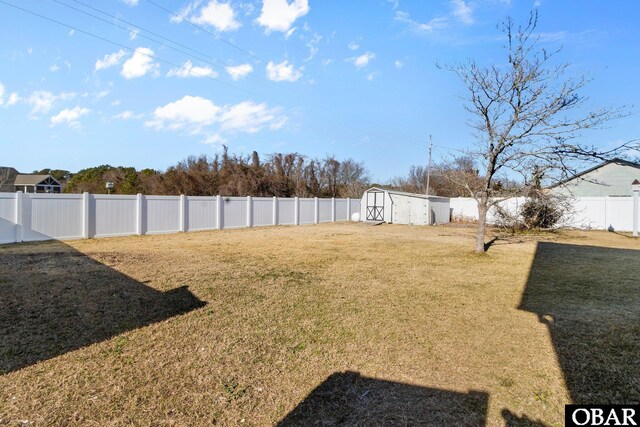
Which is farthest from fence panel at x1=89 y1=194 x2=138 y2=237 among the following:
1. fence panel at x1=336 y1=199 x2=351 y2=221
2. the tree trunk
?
fence panel at x1=336 y1=199 x2=351 y2=221

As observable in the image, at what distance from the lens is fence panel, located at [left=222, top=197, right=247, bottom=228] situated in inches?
669

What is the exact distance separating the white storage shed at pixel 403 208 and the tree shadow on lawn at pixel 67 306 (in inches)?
775

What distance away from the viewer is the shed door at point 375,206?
2533 cm

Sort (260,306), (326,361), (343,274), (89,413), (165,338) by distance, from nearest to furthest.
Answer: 1. (89,413)
2. (326,361)
3. (165,338)
4. (260,306)
5. (343,274)

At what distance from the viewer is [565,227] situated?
19594 millimetres

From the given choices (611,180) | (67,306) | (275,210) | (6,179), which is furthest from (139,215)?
(6,179)

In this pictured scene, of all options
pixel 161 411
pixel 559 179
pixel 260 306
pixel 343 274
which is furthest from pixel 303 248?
pixel 161 411

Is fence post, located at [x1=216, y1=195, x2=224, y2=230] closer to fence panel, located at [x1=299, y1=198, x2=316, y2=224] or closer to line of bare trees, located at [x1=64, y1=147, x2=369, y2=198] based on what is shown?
fence panel, located at [x1=299, y1=198, x2=316, y2=224]

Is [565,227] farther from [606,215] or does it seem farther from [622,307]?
[622,307]

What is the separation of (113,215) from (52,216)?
1.83 metres

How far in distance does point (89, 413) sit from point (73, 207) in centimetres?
1130

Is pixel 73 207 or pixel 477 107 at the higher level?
pixel 477 107

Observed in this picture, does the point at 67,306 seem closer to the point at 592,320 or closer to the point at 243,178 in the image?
the point at 592,320

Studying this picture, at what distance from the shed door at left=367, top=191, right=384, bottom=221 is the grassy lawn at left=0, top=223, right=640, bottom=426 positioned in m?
18.0
